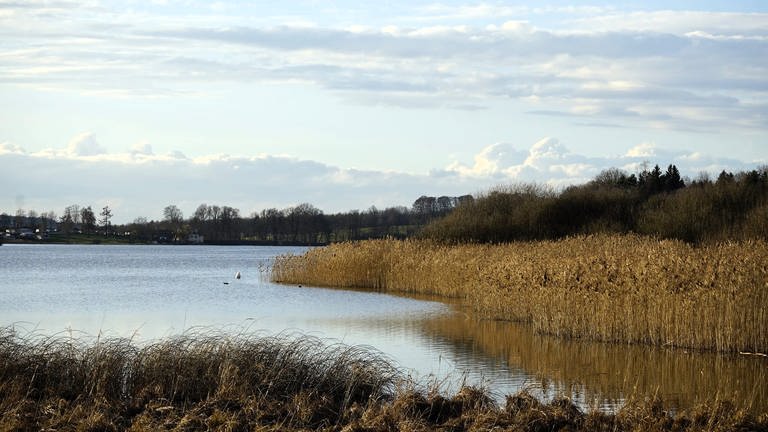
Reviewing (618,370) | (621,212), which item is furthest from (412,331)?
(621,212)

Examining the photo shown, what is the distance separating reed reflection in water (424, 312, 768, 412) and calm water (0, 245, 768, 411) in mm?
20

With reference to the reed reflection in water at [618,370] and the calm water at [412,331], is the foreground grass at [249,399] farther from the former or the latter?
the calm water at [412,331]

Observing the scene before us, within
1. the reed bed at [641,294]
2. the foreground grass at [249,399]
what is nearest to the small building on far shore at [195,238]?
the reed bed at [641,294]

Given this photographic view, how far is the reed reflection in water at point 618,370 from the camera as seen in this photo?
14297mm

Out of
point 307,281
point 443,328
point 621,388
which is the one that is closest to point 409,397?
point 621,388

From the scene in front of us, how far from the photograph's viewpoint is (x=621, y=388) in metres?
15.0

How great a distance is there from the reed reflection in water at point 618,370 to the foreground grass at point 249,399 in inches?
50.8

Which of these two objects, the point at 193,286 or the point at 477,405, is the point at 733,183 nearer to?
the point at 193,286

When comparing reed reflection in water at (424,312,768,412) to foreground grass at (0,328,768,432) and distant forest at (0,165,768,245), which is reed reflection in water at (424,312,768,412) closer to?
foreground grass at (0,328,768,432)

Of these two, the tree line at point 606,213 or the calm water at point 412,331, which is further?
the tree line at point 606,213

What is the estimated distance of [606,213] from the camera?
4412cm

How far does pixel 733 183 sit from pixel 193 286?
23.1 metres

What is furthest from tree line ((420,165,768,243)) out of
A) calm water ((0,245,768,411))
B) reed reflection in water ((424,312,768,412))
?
reed reflection in water ((424,312,768,412))

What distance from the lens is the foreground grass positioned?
425 inches
